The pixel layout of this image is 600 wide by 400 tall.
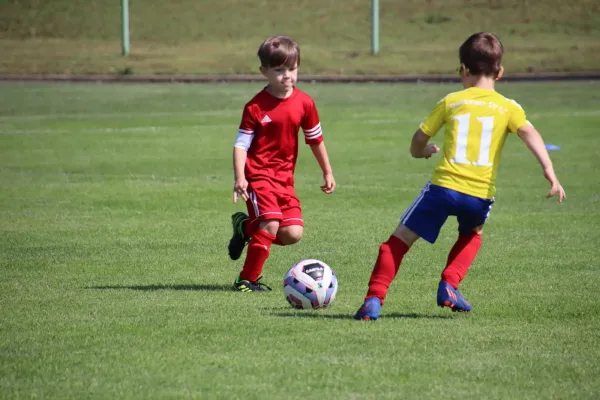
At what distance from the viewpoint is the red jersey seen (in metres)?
7.50

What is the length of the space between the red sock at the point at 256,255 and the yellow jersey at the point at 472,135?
1.61 m

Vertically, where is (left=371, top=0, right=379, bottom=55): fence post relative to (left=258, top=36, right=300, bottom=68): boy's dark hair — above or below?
below

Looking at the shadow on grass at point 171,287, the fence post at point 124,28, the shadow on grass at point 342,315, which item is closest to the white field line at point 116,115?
the shadow on grass at point 171,287

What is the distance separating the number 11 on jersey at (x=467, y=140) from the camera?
6.35 metres

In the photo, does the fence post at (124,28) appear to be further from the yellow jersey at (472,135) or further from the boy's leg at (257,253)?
the yellow jersey at (472,135)

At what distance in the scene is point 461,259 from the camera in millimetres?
6676

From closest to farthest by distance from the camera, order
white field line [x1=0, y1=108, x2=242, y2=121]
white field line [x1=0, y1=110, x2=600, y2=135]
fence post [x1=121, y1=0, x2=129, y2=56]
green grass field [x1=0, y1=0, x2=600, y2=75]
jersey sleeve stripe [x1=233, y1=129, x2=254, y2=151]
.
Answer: jersey sleeve stripe [x1=233, y1=129, x2=254, y2=151] → white field line [x1=0, y1=110, x2=600, y2=135] → white field line [x1=0, y1=108, x2=242, y2=121] → green grass field [x1=0, y1=0, x2=600, y2=75] → fence post [x1=121, y1=0, x2=129, y2=56]

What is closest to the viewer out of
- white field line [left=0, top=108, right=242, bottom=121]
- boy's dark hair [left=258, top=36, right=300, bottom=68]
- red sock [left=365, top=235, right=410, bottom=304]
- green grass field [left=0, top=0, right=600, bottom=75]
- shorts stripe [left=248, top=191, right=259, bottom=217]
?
red sock [left=365, top=235, right=410, bottom=304]

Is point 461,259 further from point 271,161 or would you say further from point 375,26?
point 375,26

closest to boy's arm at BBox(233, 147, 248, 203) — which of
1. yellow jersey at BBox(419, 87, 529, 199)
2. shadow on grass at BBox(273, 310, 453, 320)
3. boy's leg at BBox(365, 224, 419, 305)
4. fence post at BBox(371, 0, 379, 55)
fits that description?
shadow on grass at BBox(273, 310, 453, 320)

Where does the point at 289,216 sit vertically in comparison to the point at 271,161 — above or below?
below

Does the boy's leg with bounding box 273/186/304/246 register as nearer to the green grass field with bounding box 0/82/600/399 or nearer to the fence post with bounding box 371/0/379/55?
the green grass field with bounding box 0/82/600/399

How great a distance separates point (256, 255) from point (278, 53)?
1.38 meters

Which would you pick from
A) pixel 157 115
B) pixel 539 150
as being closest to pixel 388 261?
pixel 539 150
